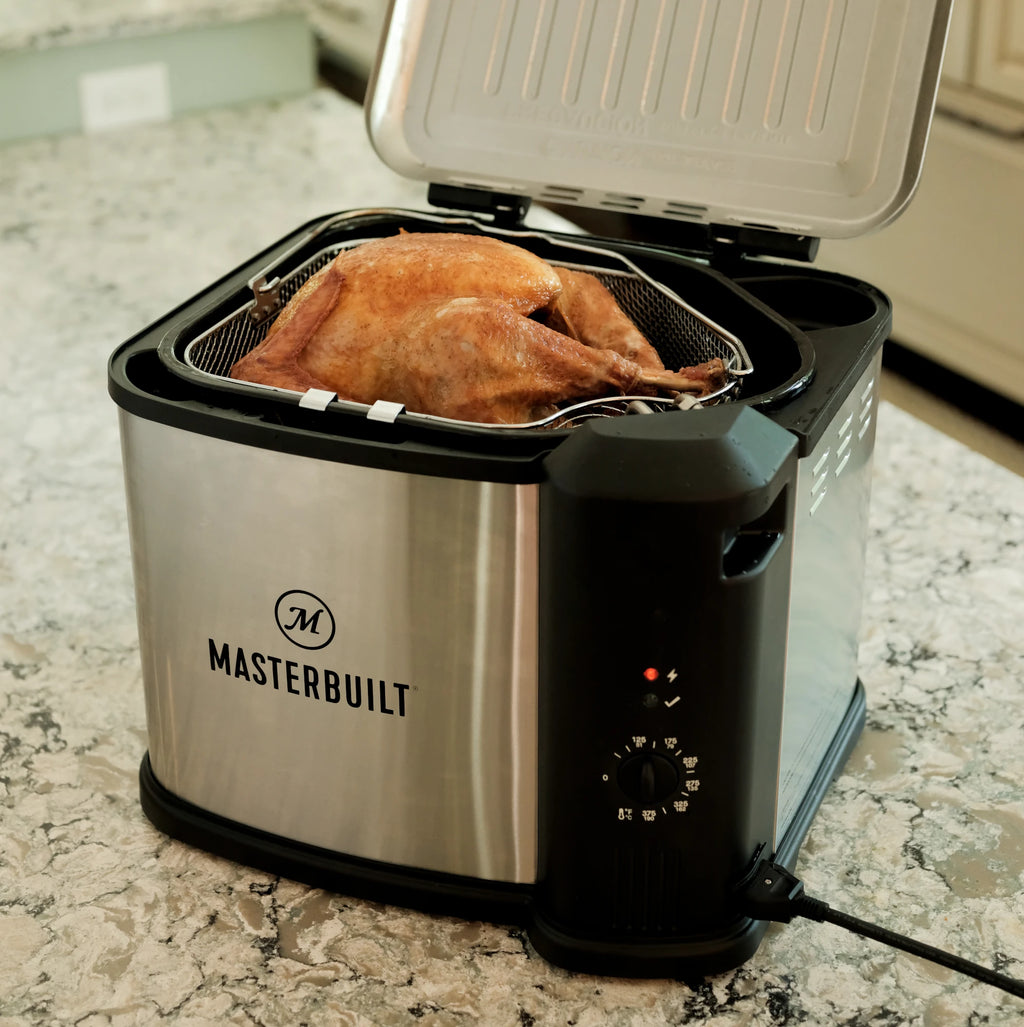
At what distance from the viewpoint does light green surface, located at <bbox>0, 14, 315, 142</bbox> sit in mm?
1847

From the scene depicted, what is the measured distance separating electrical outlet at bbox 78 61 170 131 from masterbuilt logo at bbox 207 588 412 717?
1.42 meters

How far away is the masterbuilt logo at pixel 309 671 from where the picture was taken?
2.23 feet

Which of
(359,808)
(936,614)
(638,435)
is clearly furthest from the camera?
(936,614)

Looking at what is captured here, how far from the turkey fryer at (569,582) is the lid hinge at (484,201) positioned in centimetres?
5

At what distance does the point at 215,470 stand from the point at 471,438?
0.45 ft

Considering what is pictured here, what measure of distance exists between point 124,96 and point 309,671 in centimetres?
148

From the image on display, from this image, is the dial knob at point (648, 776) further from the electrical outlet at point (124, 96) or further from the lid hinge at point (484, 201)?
the electrical outlet at point (124, 96)

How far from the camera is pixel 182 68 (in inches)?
76.7

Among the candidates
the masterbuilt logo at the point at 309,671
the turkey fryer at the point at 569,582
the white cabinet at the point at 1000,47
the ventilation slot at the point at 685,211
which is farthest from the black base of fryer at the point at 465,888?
the white cabinet at the point at 1000,47

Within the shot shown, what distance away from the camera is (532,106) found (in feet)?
3.06

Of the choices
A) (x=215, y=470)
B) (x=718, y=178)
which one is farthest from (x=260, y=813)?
(x=718, y=178)

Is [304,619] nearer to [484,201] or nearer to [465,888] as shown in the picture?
[465,888]

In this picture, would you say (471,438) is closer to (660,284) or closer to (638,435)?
(638,435)

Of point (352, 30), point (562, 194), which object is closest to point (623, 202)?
point (562, 194)
